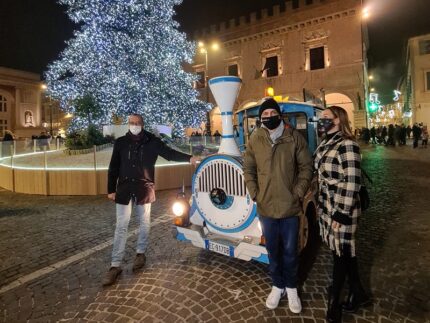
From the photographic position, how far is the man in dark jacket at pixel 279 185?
2803mm

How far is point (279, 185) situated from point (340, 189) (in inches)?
Result: 21.5

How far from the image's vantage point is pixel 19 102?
2013 inches

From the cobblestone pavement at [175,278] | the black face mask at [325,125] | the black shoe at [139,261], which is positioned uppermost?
the black face mask at [325,125]

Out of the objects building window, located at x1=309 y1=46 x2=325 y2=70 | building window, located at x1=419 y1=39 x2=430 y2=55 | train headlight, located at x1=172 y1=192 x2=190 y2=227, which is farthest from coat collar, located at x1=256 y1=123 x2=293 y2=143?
building window, located at x1=419 y1=39 x2=430 y2=55

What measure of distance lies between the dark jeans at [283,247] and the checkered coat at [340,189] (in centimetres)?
32

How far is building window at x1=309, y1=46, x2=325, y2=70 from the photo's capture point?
95.2 feet

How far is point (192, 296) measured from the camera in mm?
3275

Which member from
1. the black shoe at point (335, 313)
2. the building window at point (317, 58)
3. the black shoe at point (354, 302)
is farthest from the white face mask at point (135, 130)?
the building window at point (317, 58)

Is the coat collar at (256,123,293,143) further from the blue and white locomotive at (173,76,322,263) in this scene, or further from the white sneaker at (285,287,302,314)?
the white sneaker at (285,287,302,314)

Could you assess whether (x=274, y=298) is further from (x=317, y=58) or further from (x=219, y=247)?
(x=317, y=58)

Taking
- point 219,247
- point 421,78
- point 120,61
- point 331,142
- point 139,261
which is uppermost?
point 421,78

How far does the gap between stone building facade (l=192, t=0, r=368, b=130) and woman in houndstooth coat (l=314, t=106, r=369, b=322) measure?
2433 cm

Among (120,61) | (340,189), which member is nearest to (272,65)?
(120,61)

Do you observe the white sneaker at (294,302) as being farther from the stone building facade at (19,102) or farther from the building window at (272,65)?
the stone building facade at (19,102)
